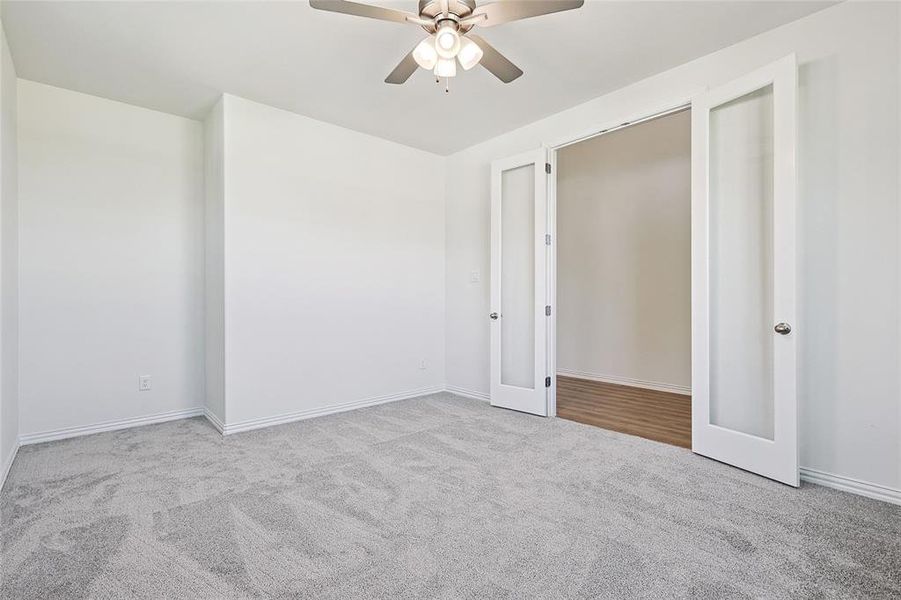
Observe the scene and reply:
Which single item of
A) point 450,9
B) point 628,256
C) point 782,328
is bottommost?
point 782,328

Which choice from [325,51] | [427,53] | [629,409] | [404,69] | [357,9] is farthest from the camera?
[629,409]

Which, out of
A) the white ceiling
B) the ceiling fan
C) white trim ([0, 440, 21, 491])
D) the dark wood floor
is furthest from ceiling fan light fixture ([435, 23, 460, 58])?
white trim ([0, 440, 21, 491])

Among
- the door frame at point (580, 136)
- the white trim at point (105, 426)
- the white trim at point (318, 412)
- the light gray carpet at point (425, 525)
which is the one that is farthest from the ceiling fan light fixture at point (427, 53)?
the white trim at point (105, 426)

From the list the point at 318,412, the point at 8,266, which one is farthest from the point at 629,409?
the point at 8,266

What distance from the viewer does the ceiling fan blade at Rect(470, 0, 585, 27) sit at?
6.21 feet

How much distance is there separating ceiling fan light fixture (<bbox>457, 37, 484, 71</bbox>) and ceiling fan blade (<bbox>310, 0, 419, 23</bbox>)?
0.29 metres

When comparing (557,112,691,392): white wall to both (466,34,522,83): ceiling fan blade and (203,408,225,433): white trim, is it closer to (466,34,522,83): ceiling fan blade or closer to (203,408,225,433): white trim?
(466,34,522,83): ceiling fan blade

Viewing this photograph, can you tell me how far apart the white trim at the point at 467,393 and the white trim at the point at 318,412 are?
0.10m

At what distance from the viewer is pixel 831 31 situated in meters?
2.43

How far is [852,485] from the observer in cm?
233

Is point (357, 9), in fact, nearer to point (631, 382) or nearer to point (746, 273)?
point (746, 273)

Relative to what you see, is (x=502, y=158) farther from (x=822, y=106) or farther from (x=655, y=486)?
(x=655, y=486)

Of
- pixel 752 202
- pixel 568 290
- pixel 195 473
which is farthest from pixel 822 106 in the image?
pixel 195 473

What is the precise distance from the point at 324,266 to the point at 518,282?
1.82 metres
